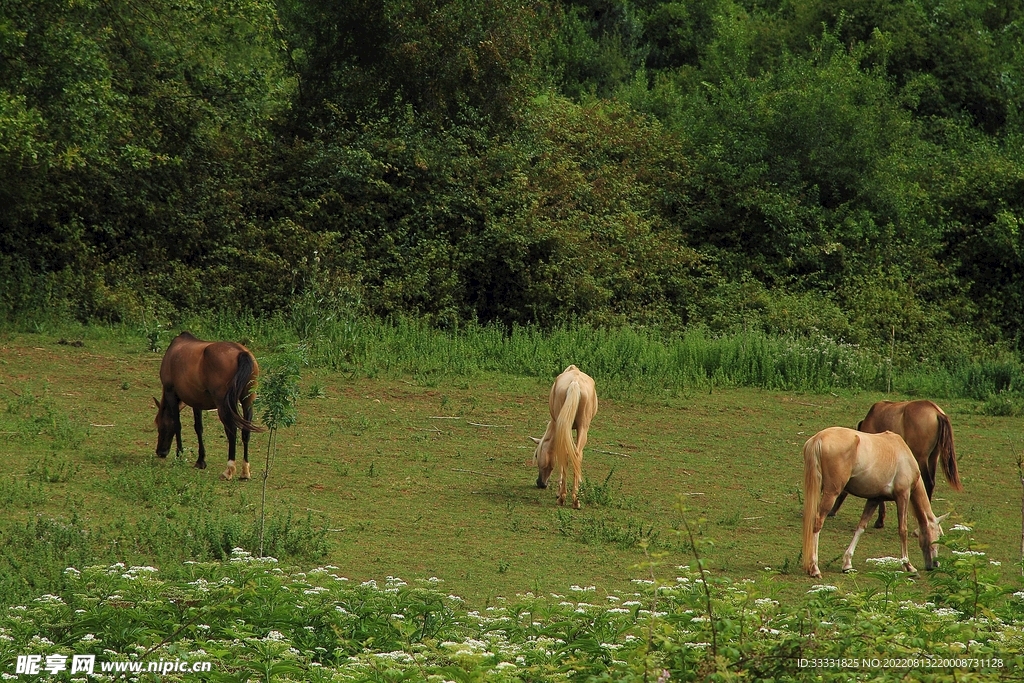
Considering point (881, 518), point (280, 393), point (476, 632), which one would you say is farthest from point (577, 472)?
point (476, 632)

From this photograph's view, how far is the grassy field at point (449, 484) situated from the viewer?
824cm

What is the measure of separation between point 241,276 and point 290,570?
41.3 ft

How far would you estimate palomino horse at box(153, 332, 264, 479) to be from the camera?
10172 millimetres

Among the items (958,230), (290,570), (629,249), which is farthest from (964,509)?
(958,230)

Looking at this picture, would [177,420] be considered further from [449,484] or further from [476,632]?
[476,632]

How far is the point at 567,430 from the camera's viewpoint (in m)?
10.2

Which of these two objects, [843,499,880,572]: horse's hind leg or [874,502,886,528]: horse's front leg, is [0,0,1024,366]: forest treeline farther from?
[843,499,880,572]: horse's hind leg

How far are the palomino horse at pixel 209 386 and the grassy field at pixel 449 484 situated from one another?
0.99 ft

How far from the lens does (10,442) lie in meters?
11.2

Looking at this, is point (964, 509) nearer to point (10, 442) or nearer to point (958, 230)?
point (10, 442)

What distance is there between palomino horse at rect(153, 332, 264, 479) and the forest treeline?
710cm

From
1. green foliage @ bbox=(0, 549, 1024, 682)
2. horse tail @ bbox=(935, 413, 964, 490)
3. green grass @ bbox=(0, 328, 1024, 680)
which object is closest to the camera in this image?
green foliage @ bbox=(0, 549, 1024, 682)

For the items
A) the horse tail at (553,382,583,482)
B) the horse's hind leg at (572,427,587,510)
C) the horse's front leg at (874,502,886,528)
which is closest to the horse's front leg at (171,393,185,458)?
the horse tail at (553,382,583,482)

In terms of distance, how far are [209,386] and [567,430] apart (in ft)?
10.4
